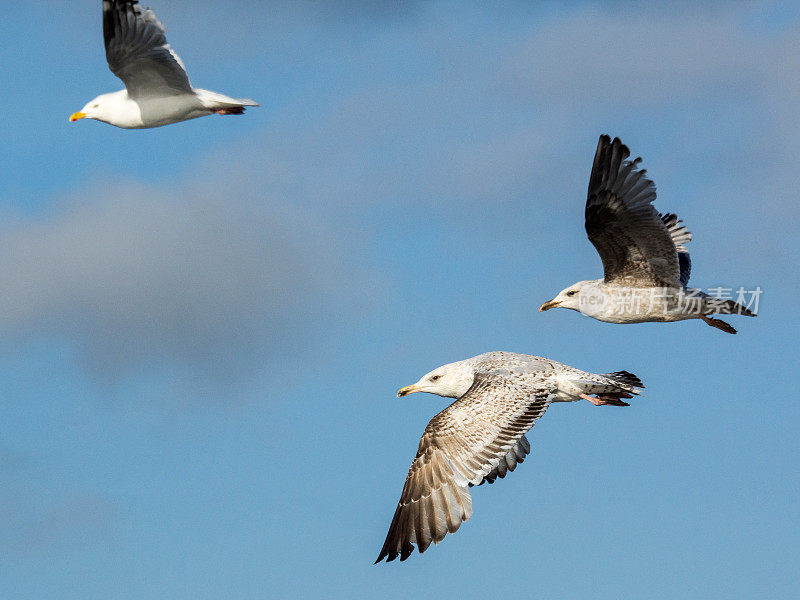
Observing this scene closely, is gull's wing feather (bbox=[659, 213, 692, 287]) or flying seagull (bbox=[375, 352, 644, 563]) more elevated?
gull's wing feather (bbox=[659, 213, 692, 287])

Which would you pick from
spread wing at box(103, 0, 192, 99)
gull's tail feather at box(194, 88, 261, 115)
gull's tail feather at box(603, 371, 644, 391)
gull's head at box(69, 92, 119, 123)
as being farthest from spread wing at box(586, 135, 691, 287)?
gull's head at box(69, 92, 119, 123)

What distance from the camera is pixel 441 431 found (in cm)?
1595

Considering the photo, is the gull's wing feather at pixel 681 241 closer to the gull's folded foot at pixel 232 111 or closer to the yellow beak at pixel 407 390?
the yellow beak at pixel 407 390

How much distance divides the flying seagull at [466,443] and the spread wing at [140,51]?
5748 millimetres

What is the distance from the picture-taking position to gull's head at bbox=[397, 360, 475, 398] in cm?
1780

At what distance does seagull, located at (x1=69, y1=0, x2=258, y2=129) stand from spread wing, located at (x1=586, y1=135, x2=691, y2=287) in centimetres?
517

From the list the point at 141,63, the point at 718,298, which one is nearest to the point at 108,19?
the point at 141,63

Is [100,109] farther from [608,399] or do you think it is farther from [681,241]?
[681,241]

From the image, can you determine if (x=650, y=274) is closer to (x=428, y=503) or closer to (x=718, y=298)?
(x=718, y=298)

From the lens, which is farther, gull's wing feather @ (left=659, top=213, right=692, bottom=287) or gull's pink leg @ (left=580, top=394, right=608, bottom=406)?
gull's wing feather @ (left=659, top=213, right=692, bottom=287)

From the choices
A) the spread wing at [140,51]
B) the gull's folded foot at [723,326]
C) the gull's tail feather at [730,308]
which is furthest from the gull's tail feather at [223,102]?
the gull's folded foot at [723,326]

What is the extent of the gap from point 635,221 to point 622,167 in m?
0.82

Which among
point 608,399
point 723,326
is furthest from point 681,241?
point 608,399

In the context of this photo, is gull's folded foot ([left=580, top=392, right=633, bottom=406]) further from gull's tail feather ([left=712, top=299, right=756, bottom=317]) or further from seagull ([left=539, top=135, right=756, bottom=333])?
gull's tail feather ([left=712, top=299, right=756, bottom=317])
